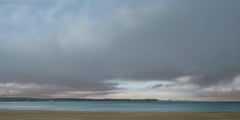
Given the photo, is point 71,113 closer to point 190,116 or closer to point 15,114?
point 15,114

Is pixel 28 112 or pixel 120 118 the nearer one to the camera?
pixel 120 118

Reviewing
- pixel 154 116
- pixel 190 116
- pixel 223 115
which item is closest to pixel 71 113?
pixel 154 116

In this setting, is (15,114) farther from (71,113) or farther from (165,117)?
(165,117)

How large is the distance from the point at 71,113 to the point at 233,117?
7.67ft

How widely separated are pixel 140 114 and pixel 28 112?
1.68 meters

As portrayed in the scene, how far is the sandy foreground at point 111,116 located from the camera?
6.00 metres

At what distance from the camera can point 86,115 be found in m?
6.27

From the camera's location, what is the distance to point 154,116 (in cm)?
611

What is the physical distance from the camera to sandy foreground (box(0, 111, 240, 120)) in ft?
19.7

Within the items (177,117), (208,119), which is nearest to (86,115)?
(177,117)

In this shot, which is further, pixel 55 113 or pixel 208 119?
pixel 55 113

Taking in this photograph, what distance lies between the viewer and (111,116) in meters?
6.09

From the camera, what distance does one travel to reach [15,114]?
6289 mm

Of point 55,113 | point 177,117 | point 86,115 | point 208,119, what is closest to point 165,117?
point 177,117
